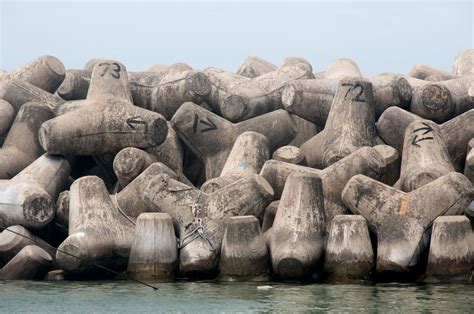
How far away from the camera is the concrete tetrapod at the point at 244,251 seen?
1065cm

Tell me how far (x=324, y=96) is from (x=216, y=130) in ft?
5.04

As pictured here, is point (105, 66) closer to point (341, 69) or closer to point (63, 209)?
point (63, 209)

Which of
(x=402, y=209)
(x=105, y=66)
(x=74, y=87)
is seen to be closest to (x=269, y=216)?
(x=402, y=209)

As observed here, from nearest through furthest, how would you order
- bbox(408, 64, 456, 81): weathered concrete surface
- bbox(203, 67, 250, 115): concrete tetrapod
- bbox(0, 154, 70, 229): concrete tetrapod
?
1. bbox(0, 154, 70, 229): concrete tetrapod
2. bbox(203, 67, 250, 115): concrete tetrapod
3. bbox(408, 64, 456, 81): weathered concrete surface

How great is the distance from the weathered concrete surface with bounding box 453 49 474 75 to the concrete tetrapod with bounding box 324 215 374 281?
6.59 meters

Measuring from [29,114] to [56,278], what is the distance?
296 cm

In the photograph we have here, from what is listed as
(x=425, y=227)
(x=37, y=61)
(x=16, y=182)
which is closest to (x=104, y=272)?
(x=16, y=182)

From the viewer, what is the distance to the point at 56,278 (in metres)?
11.3

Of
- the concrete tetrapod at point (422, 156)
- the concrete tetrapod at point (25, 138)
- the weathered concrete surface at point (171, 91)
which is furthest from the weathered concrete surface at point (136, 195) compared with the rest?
the concrete tetrapod at point (422, 156)

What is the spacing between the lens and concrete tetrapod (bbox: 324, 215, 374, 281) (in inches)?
411

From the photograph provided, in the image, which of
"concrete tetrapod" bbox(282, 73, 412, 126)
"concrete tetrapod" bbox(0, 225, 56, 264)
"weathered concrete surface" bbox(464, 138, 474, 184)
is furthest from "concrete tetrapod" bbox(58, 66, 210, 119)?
"weathered concrete surface" bbox(464, 138, 474, 184)

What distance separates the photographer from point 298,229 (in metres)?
10.8

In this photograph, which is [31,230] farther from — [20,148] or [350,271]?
[350,271]

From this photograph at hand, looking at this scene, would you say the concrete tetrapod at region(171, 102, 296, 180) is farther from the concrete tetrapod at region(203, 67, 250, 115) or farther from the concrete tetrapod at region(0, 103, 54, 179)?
the concrete tetrapod at region(0, 103, 54, 179)
